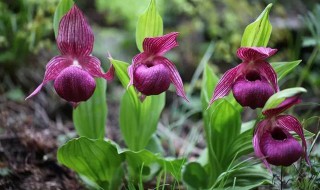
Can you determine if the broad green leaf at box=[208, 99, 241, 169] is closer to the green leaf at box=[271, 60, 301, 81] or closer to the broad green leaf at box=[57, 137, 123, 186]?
the green leaf at box=[271, 60, 301, 81]

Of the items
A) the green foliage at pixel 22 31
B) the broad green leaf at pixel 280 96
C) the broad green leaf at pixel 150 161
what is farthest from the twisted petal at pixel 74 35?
the green foliage at pixel 22 31

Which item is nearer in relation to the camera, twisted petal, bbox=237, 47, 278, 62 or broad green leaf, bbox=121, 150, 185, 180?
twisted petal, bbox=237, 47, 278, 62

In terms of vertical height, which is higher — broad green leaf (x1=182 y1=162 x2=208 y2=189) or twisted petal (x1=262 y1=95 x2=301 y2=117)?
twisted petal (x1=262 y1=95 x2=301 y2=117)

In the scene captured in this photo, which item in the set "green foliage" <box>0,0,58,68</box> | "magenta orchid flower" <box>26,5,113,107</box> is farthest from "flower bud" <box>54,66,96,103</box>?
"green foliage" <box>0,0,58,68</box>

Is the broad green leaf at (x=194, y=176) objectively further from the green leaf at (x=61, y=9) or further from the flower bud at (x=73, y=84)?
the green leaf at (x=61, y=9)

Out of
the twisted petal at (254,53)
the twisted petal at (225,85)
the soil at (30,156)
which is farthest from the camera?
the soil at (30,156)

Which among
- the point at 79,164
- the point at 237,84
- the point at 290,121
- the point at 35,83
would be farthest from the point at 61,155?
the point at 35,83
